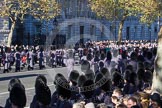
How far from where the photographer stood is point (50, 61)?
3145 cm

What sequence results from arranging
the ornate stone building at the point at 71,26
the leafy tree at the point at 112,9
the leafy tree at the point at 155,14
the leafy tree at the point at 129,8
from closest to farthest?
1. the leafy tree at the point at 155,14
2. the leafy tree at the point at 129,8
3. the leafy tree at the point at 112,9
4. the ornate stone building at the point at 71,26

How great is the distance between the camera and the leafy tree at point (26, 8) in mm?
35906

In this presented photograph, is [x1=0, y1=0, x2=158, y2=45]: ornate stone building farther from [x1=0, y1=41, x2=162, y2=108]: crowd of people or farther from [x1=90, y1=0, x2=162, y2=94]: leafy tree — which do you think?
[x1=0, y1=41, x2=162, y2=108]: crowd of people

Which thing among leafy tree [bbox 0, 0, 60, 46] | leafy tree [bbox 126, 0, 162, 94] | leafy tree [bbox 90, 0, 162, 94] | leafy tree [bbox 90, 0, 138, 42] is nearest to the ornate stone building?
leafy tree [bbox 90, 0, 138, 42]

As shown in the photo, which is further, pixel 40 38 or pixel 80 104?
pixel 40 38

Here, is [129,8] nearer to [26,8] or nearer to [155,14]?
[155,14]

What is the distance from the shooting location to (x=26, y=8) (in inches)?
1467

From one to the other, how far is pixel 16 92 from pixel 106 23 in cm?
5011

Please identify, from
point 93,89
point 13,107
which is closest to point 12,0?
point 93,89

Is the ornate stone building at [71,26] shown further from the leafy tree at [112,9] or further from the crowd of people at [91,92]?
the crowd of people at [91,92]

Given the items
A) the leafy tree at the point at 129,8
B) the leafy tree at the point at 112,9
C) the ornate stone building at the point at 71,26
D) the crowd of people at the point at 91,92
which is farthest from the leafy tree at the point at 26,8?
the crowd of people at the point at 91,92

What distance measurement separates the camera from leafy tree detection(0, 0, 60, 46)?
118ft

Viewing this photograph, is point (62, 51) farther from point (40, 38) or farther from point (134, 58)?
point (40, 38)

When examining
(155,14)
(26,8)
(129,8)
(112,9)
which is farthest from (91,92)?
(112,9)
